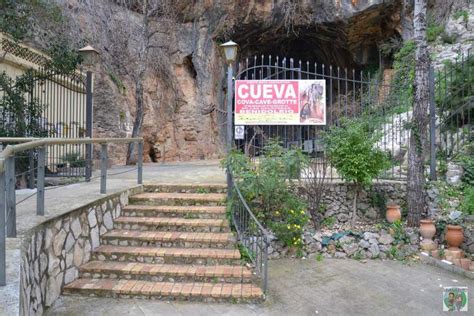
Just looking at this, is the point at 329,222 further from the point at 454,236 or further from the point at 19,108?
the point at 19,108

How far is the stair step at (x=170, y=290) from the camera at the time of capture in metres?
3.49

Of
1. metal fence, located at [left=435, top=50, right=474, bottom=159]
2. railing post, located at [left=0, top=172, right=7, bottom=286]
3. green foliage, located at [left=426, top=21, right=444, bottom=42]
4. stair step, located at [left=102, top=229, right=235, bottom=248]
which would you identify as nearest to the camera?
railing post, located at [left=0, top=172, right=7, bottom=286]

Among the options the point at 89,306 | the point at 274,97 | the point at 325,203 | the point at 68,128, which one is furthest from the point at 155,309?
the point at 68,128

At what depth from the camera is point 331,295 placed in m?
3.73

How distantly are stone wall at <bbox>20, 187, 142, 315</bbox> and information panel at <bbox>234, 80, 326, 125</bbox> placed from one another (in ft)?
8.57

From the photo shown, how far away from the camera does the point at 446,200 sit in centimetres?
541

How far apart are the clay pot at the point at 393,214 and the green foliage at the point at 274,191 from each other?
146 centimetres

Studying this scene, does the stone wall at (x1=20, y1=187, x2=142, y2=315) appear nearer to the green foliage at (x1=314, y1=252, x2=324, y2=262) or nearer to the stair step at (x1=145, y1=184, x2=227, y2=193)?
the stair step at (x1=145, y1=184, x2=227, y2=193)

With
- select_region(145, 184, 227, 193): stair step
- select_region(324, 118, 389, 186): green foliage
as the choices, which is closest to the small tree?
select_region(324, 118, 389, 186): green foliage

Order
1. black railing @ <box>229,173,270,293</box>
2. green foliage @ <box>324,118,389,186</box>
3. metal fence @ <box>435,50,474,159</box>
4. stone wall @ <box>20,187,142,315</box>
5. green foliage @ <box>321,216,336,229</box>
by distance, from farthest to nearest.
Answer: metal fence @ <box>435,50,474,159</box> → green foliage @ <box>321,216,336,229</box> → green foliage @ <box>324,118,389,186</box> → black railing @ <box>229,173,270,293</box> → stone wall @ <box>20,187,142,315</box>

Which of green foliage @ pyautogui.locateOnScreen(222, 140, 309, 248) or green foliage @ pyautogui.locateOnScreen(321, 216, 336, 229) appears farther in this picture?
green foliage @ pyautogui.locateOnScreen(321, 216, 336, 229)

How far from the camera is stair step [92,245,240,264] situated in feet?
13.2

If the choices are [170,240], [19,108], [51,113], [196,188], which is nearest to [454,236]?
[196,188]

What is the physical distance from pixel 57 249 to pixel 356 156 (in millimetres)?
4150
